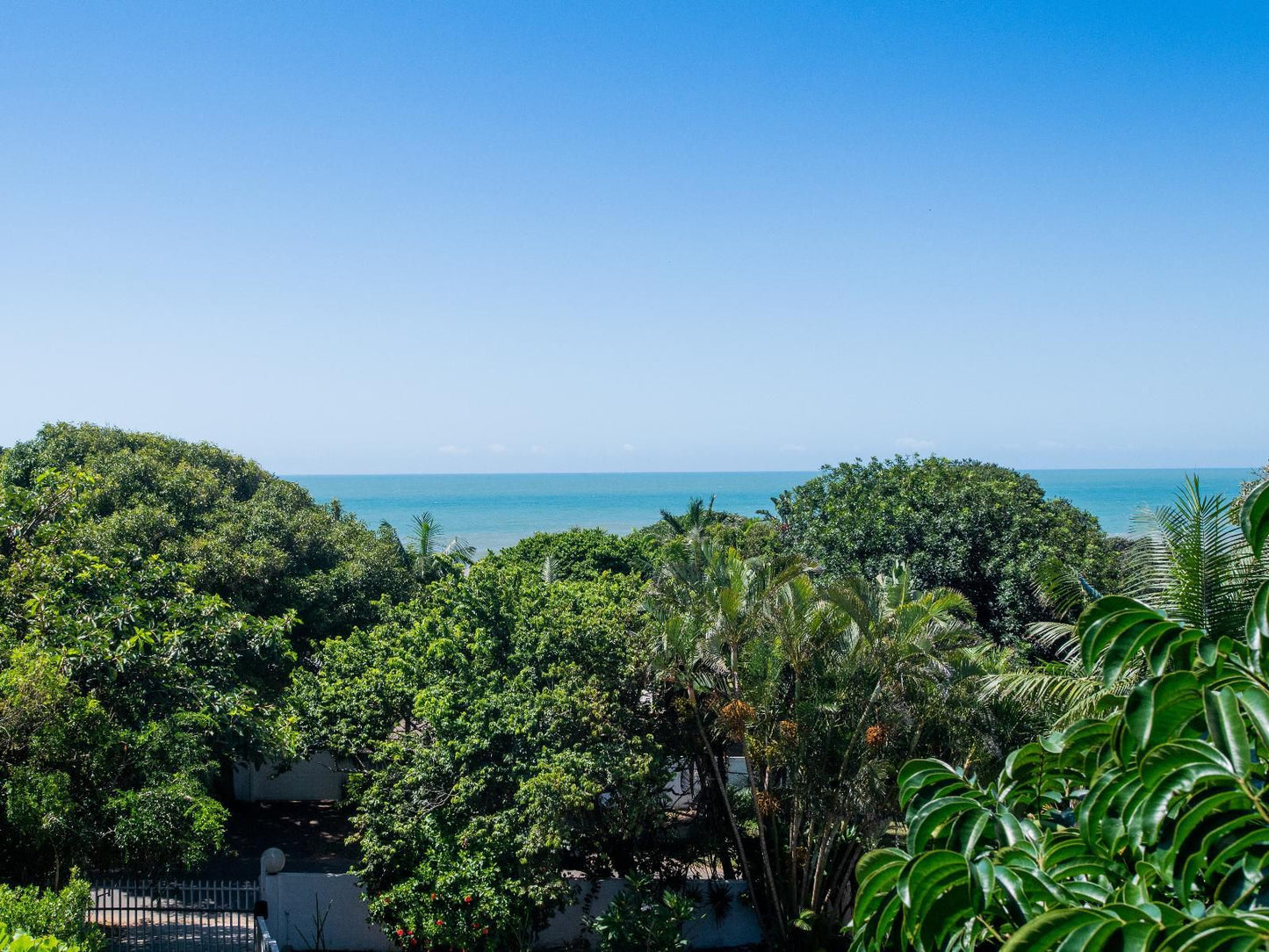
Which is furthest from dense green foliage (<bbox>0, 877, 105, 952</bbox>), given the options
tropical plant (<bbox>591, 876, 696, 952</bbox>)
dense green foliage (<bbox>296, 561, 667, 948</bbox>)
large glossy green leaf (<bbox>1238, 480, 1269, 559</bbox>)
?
large glossy green leaf (<bbox>1238, 480, 1269, 559</bbox>)

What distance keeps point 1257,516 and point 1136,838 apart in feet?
4.17

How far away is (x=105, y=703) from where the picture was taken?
39.9ft

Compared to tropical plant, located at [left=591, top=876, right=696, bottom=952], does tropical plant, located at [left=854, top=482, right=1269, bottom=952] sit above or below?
above

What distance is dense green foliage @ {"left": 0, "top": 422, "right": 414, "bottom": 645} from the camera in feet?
64.8

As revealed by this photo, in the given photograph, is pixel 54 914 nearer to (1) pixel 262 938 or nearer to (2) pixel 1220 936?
(1) pixel 262 938

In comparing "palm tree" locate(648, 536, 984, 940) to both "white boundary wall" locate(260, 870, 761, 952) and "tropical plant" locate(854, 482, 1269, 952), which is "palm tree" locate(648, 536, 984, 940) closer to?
"white boundary wall" locate(260, 870, 761, 952)

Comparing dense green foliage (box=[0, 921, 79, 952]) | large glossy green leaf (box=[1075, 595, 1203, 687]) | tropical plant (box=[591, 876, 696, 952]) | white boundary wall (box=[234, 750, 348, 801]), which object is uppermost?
large glossy green leaf (box=[1075, 595, 1203, 687])

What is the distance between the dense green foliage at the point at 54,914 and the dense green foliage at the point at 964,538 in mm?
17467

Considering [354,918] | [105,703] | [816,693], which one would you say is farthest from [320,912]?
[816,693]

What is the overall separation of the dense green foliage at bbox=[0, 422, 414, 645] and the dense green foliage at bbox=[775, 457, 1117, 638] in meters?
11.8

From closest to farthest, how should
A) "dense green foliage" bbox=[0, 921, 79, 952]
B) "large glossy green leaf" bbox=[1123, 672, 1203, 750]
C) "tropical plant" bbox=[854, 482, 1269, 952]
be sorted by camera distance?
"tropical plant" bbox=[854, 482, 1269, 952], "large glossy green leaf" bbox=[1123, 672, 1203, 750], "dense green foliage" bbox=[0, 921, 79, 952]

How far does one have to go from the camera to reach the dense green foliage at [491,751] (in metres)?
12.7

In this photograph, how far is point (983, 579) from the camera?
942 inches

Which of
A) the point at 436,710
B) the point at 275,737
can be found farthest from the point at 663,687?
the point at 275,737
